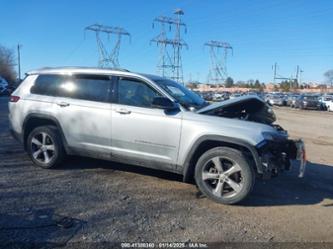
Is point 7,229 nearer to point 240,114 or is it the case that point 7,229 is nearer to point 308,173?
point 240,114

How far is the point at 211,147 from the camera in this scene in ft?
18.9

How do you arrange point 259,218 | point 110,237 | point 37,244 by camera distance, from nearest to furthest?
point 37,244 → point 110,237 → point 259,218

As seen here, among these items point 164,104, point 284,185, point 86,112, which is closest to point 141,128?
point 164,104

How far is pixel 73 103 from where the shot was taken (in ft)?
21.6

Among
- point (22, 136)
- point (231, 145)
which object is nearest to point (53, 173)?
point (22, 136)

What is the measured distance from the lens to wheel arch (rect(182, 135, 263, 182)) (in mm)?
5359

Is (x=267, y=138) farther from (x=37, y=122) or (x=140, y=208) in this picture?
(x=37, y=122)

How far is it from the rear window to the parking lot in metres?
1.29

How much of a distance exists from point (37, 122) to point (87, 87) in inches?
47.7

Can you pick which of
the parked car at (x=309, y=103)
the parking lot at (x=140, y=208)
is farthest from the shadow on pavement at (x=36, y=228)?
the parked car at (x=309, y=103)

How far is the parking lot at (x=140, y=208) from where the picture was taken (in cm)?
434

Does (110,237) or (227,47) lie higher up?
(227,47)

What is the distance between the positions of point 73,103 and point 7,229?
9.09 feet

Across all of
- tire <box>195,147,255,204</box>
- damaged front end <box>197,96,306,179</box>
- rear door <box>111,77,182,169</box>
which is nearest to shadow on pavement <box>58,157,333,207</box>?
tire <box>195,147,255,204</box>
